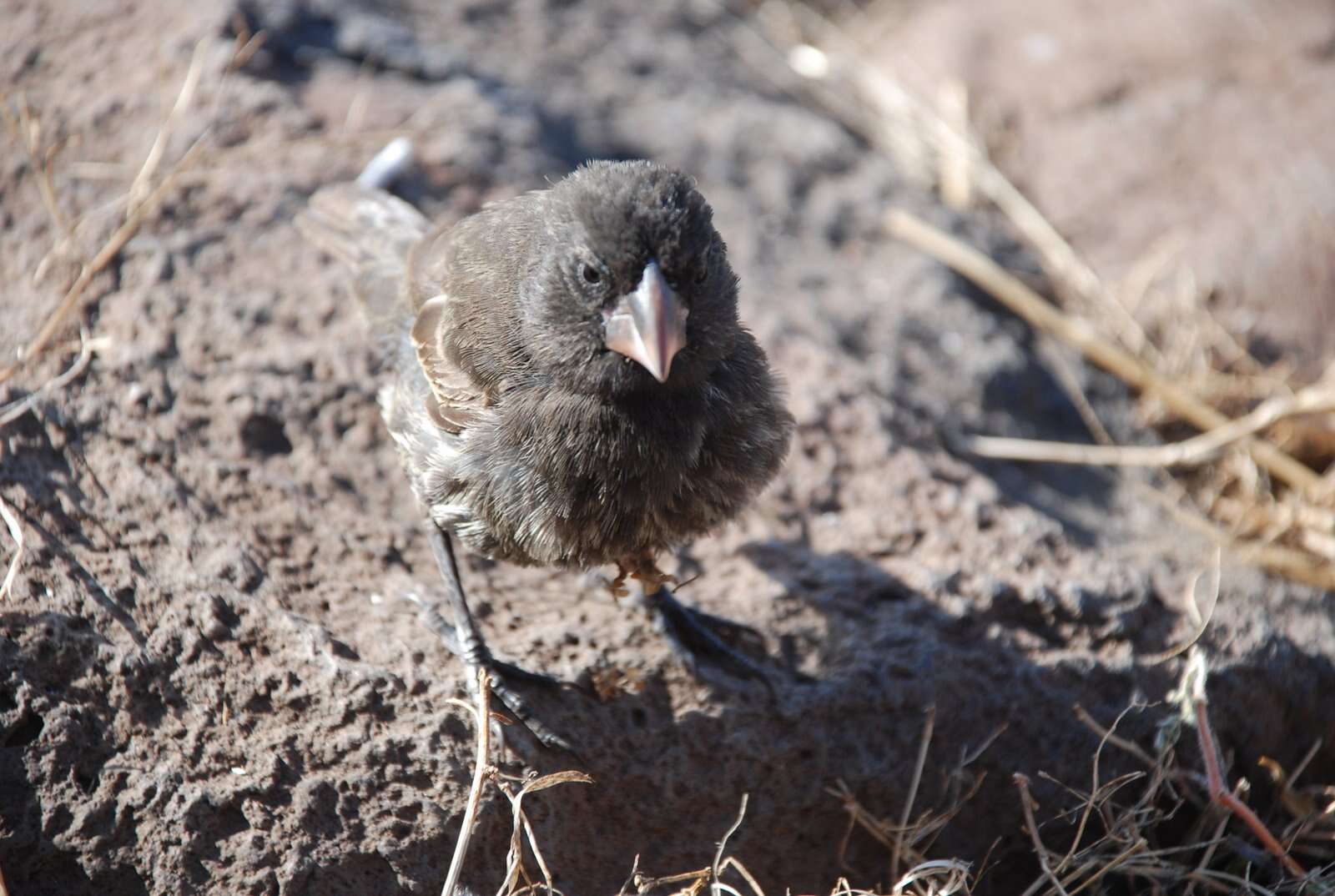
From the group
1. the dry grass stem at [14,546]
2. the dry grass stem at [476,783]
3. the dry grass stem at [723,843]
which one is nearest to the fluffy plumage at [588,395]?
the dry grass stem at [476,783]

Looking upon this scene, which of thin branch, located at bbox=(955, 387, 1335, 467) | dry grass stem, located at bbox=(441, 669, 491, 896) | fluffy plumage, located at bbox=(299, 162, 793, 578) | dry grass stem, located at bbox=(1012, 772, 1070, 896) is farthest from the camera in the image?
thin branch, located at bbox=(955, 387, 1335, 467)

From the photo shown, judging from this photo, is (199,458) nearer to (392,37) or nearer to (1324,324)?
(392,37)

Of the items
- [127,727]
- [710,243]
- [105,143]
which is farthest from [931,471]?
[105,143]

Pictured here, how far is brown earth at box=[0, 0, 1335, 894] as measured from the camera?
253 centimetres

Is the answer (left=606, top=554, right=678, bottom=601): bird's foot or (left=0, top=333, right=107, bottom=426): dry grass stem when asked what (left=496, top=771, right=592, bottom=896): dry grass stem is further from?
(left=0, top=333, right=107, bottom=426): dry grass stem

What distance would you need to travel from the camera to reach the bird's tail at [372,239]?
326 cm

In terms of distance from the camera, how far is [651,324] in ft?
7.78

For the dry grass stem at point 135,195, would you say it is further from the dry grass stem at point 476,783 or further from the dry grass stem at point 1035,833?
the dry grass stem at point 1035,833

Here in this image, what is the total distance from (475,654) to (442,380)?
718mm

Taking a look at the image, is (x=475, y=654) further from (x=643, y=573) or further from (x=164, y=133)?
(x=164, y=133)

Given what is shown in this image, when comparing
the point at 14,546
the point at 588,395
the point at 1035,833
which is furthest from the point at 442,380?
the point at 1035,833

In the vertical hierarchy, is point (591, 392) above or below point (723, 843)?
above

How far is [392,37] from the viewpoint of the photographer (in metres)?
4.32

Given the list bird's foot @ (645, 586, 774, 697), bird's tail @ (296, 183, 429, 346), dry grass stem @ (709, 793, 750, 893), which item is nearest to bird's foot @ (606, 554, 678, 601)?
bird's foot @ (645, 586, 774, 697)
